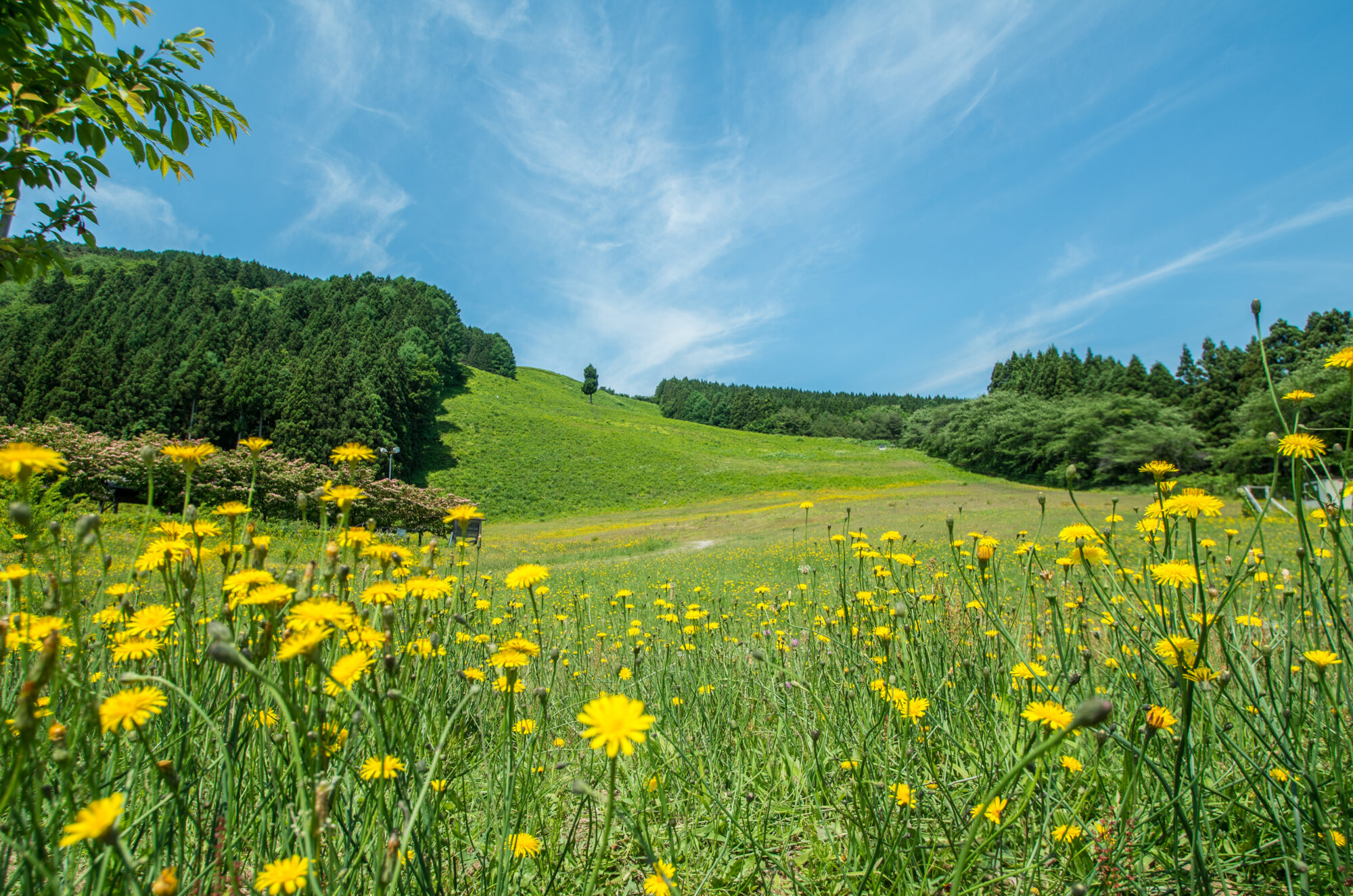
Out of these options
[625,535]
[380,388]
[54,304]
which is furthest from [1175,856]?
[54,304]

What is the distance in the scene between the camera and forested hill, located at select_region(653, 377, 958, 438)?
7531cm

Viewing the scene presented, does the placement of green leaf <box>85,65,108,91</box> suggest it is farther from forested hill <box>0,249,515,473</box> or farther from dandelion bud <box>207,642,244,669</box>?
forested hill <box>0,249,515,473</box>

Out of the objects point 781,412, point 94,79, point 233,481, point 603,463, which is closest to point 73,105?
point 94,79

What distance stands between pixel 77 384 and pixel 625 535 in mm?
28577

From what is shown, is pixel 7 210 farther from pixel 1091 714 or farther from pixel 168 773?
pixel 1091 714

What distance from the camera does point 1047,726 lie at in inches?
59.0

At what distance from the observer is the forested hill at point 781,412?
7531 centimetres

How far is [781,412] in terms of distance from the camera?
7619 cm

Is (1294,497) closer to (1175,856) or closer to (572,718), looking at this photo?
(1175,856)

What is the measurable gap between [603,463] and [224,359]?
81.1 feet

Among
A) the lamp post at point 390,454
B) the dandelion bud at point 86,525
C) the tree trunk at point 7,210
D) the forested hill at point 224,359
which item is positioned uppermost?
the forested hill at point 224,359

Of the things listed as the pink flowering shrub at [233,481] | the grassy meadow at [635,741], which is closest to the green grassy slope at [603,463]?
the pink flowering shrub at [233,481]

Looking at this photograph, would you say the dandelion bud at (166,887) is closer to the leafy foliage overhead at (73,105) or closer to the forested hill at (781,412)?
the leafy foliage overhead at (73,105)

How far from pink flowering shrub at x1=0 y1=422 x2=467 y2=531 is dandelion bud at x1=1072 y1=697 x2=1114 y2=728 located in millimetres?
11644
